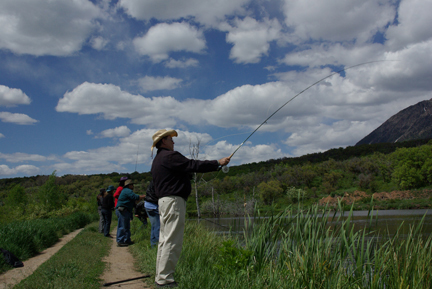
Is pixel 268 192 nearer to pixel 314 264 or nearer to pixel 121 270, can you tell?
pixel 121 270

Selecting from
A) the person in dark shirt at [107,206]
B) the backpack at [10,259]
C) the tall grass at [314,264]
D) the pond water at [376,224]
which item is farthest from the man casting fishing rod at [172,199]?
the person in dark shirt at [107,206]

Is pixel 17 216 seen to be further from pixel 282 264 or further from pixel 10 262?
pixel 282 264

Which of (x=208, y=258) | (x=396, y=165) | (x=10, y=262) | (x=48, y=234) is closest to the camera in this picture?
(x=208, y=258)

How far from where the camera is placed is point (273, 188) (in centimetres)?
6384

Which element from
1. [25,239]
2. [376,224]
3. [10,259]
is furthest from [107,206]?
[376,224]

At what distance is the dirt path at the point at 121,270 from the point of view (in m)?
4.33

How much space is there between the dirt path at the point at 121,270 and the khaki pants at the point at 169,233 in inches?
25.1

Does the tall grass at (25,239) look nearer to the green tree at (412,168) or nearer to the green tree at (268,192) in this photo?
the green tree at (268,192)

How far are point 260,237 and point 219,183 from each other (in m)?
79.3

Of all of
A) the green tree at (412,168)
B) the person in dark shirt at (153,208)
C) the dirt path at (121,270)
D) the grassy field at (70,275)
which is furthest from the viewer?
the green tree at (412,168)

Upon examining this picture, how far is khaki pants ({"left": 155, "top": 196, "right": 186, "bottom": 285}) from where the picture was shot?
366 cm

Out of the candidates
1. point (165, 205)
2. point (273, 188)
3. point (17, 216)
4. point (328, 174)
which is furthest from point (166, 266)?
point (328, 174)

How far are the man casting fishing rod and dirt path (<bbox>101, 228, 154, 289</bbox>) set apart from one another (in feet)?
2.24

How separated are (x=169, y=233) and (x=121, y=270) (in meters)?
2.32
